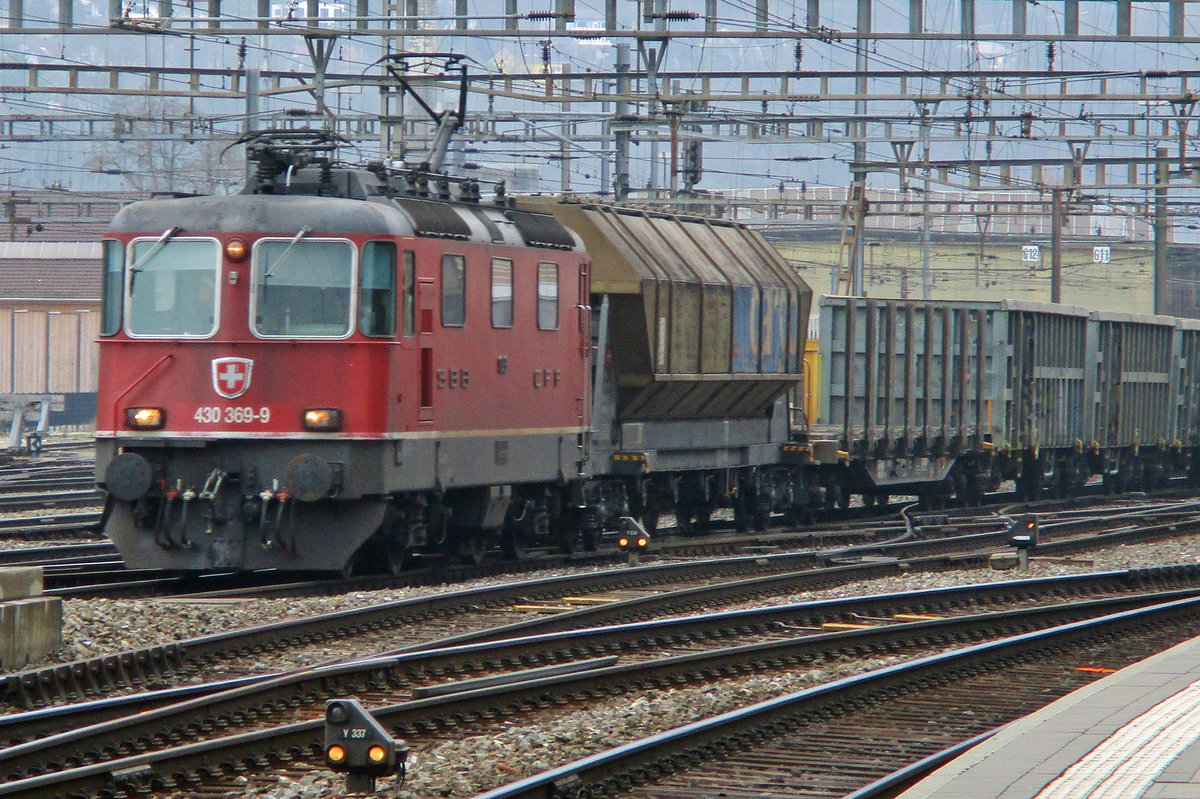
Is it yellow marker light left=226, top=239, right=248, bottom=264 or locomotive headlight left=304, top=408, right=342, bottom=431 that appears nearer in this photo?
locomotive headlight left=304, top=408, right=342, bottom=431

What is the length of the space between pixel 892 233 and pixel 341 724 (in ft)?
241

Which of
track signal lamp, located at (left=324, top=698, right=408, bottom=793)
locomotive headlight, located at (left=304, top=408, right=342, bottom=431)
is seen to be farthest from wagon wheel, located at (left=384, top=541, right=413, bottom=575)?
track signal lamp, located at (left=324, top=698, right=408, bottom=793)

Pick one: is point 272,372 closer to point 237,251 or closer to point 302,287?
point 302,287

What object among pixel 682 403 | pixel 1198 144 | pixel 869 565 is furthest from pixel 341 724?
pixel 1198 144

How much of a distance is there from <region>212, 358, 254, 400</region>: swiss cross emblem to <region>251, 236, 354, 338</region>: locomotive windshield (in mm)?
303

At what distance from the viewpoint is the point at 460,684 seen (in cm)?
975

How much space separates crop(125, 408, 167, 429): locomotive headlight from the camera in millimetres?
14726

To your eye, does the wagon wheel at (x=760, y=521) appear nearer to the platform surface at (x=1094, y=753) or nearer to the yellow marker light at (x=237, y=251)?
the yellow marker light at (x=237, y=251)

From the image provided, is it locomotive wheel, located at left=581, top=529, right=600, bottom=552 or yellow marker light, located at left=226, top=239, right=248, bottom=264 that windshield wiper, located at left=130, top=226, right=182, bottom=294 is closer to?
yellow marker light, located at left=226, top=239, right=248, bottom=264

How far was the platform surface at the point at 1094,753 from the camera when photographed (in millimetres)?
6383

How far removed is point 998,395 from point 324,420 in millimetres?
15918

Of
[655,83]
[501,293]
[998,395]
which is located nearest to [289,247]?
[501,293]

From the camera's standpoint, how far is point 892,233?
258 ft

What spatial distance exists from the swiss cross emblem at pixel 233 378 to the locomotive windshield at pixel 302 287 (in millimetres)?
303
